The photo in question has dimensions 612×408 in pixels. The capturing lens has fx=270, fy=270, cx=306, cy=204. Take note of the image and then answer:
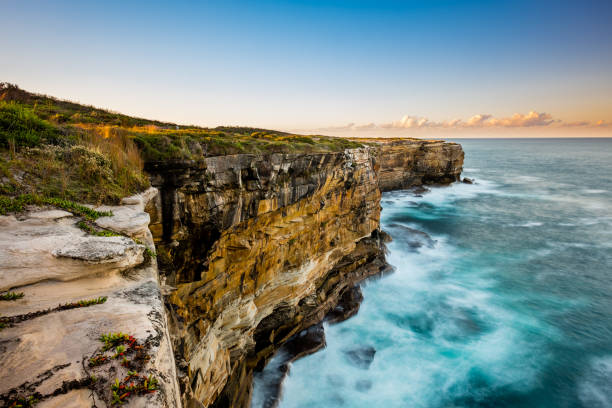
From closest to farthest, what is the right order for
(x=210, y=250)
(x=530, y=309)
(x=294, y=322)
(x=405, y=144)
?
(x=210, y=250) → (x=294, y=322) → (x=530, y=309) → (x=405, y=144)

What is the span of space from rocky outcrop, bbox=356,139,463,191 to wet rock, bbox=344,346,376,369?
3752 cm

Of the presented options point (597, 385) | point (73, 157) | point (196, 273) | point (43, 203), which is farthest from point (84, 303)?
point (597, 385)

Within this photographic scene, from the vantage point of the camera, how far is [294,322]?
15.5m

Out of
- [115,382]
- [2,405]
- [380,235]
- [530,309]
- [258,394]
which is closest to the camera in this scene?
[2,405]

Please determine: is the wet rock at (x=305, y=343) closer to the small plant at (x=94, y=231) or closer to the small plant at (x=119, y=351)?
the small plant at (x=94, y=231)

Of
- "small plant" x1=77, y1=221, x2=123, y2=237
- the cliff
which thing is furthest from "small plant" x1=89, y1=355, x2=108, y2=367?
"small plant" x1=77, y1=221, x2=123, y2=237

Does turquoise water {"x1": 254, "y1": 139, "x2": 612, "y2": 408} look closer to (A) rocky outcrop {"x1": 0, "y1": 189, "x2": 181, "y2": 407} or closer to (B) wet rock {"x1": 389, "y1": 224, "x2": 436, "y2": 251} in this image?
(B) wet rock {"x1": 389, "y1": 224, "x2": 436, "y2": 251}

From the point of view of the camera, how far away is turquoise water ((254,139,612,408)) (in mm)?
13148

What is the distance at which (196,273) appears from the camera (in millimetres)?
10203

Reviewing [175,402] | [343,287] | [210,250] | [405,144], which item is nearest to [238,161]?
[210,250]

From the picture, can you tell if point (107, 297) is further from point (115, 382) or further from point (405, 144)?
point (405, 144)

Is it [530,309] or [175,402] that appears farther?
[530,309]

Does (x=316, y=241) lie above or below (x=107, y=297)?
below

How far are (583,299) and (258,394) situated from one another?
77.5 ft
